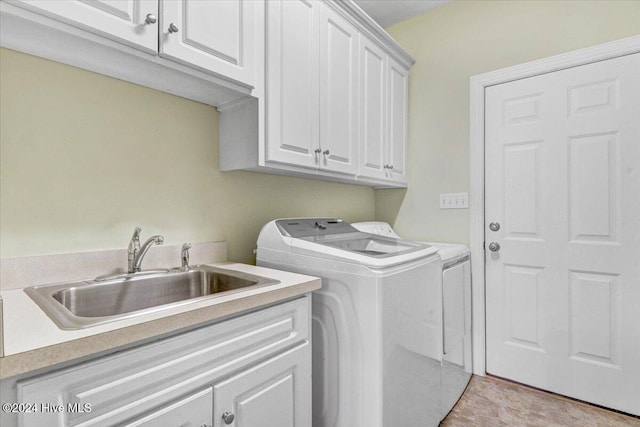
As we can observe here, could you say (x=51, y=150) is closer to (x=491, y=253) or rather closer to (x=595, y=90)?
(x=491, y=253)

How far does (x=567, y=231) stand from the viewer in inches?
79.6

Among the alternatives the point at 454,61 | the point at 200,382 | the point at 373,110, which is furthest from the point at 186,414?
the point at 454,61

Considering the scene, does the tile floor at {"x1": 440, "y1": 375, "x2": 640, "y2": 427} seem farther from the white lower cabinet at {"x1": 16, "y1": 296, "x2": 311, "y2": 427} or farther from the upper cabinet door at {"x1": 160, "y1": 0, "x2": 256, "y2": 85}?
the upper cabinet door at {"x1": 160, "y1": 0, "x2": 256, "y2": 85}

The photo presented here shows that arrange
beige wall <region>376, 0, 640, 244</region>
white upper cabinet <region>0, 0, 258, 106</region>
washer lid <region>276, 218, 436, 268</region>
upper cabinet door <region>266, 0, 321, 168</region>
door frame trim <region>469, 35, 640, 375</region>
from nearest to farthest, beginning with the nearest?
white upper cabinet <region>0, 0, 258, 106</region> < washer lid <region>276, 218, 436, 268</region> < upper cabinet door <region>266, 0, 321, 168</region> < beige wall <region>376, 0, 640, 244</region> < door frame trim <region>469, 35, 640, 375</region>

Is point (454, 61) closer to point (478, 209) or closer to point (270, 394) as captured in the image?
point (478, 209)

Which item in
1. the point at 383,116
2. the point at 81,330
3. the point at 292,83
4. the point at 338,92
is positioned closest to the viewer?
the point at 81,330

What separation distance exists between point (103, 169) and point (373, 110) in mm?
1608

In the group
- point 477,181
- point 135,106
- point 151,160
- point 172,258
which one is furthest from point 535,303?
point 135,106

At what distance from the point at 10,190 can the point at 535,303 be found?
9.09ft

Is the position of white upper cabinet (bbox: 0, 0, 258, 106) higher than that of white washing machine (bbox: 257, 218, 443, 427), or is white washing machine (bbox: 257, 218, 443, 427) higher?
white upper cabinet (bbox: 0, 0, 258, 106)

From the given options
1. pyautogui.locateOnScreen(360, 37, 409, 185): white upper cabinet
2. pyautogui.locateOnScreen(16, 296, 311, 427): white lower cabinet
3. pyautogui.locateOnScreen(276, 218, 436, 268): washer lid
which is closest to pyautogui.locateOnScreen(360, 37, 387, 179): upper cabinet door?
pyautogui.locateOnScreen(360, 37, 409, 185): white upper cabinet

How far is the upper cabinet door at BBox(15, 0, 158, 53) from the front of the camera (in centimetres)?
88

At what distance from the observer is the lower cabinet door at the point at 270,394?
95cm

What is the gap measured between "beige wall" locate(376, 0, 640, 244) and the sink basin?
1732 mm
